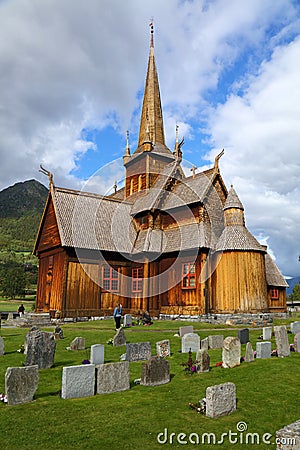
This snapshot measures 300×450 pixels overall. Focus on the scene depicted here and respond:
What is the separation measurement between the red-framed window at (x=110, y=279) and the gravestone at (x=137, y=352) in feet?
52.0

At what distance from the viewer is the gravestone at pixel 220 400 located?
7.48 metres

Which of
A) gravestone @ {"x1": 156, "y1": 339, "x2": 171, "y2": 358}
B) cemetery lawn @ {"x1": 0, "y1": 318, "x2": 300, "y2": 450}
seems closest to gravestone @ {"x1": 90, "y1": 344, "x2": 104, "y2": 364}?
cemetery lawn @ {"x1": 0, "y1": 318, "x2": 300, "y2": 450}

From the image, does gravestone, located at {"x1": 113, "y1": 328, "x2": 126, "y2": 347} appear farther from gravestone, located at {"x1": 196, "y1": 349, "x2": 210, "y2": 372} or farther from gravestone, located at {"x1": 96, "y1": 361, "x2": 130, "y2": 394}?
gravestone, located at {"x1": 96, "y1": 361, "x2": 130, "y2": 394}

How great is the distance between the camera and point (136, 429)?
22.4 feet

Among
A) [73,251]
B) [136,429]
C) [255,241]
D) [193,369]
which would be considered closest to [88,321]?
[73,251]

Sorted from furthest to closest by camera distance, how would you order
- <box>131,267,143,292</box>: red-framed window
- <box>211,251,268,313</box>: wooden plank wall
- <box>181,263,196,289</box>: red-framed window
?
<box>131,267,143,292</box>: red-framed window → <box>181,263,196,289</box>: red-framed window → <box>211,251,268,313</box>: wooden plank wall

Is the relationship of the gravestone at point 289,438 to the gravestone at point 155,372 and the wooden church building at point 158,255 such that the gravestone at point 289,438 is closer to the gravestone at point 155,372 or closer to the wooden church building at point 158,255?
the gravestone at point 155,372

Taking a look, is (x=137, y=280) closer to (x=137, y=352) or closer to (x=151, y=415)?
(x=137, y=352)

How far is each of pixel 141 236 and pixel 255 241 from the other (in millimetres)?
9491

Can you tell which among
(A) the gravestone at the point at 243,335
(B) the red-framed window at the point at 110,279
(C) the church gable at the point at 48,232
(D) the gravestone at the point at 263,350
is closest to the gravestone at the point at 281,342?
(D) the gravestone at the point at 263,350

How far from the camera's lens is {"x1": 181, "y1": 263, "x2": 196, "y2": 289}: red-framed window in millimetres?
27147

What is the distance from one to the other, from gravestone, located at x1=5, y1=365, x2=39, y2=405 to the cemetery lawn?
16 centimetres

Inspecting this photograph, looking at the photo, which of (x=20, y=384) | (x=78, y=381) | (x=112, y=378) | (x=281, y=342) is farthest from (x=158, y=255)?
(x=20, y=384)

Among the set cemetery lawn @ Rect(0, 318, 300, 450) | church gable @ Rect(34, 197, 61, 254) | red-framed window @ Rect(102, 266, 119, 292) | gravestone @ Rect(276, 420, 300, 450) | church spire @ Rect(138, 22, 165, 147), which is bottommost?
cemetery lawn @ Rect(0, 318, 300, 450)
